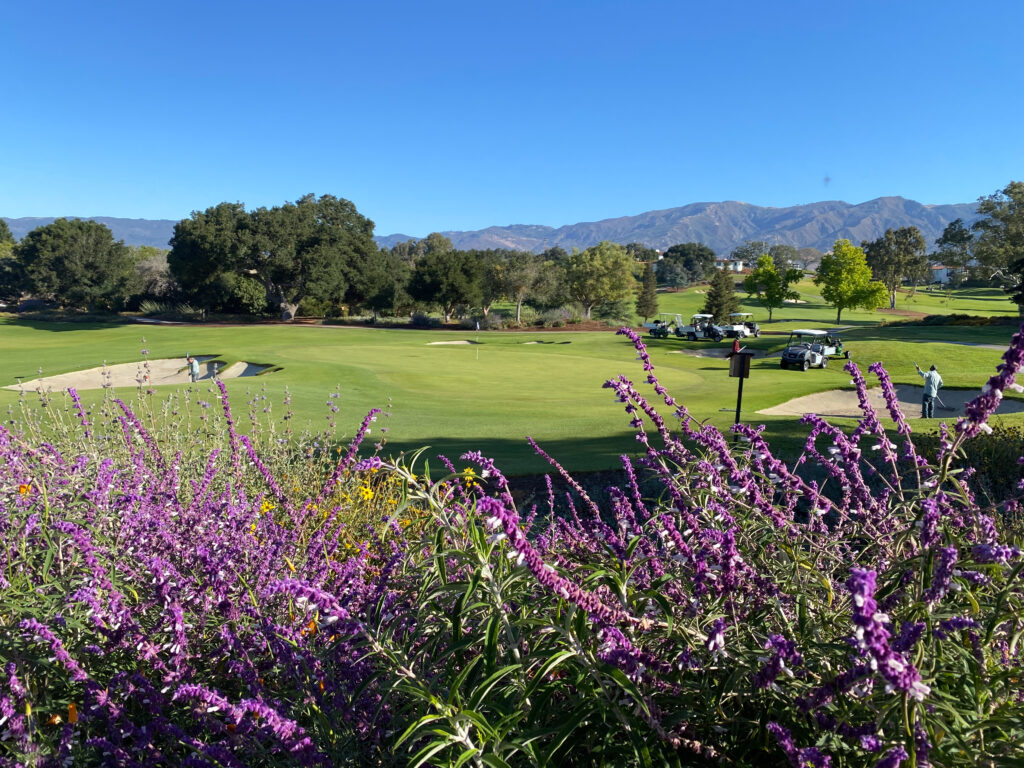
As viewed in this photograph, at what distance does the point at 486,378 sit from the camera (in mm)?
27516

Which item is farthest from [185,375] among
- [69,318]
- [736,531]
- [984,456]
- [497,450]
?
[69,318]

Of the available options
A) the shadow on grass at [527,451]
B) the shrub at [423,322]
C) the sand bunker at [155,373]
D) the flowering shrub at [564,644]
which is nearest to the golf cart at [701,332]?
the shrub at [423,322]

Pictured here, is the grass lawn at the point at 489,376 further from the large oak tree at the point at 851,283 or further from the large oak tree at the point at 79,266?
the large oak tree at the point at 851,283

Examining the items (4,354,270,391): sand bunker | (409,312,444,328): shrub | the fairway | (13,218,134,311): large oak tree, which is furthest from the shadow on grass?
(13,218,134,311): large oak tree

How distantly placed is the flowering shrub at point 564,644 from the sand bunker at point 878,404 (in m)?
18.1

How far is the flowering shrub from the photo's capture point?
64.1 inches

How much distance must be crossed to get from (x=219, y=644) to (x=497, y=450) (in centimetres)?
1026

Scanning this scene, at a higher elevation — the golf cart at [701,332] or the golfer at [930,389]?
the golf cart at [701,332]

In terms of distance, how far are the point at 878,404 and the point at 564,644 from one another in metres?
24.5

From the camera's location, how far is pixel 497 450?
13031 mm

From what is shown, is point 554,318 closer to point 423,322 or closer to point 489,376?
point 423,322

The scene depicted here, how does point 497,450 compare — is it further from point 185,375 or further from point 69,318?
point 69,318

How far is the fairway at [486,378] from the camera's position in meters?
14.4

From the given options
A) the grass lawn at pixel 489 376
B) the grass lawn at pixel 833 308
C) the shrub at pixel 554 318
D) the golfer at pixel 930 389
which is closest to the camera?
the grass lawn at pixel 489 376
